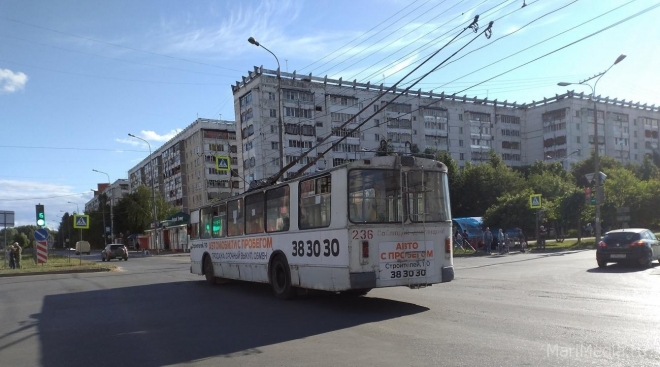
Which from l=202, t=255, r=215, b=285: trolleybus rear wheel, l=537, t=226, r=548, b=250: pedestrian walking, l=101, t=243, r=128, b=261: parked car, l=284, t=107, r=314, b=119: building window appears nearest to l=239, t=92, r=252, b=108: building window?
l=284, t=107, r=314, b=119: building window

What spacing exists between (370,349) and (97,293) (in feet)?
38.2

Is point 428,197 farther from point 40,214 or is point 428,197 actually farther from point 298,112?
point 298,112

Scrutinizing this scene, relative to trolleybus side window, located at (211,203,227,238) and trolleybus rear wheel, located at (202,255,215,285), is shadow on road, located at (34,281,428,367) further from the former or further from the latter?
trolleybus rear wheel, located at (202,255,215,285)

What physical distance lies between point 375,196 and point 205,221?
9.32m

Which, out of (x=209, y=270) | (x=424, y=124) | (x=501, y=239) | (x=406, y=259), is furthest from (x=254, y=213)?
(x=424, y=124)

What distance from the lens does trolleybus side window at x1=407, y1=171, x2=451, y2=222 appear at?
10719mm

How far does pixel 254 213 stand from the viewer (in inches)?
564

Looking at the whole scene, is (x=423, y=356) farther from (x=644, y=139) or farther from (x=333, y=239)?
(x=644, y=139)

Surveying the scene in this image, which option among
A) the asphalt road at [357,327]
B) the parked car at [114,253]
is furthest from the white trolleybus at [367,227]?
the parked car at [114,253]

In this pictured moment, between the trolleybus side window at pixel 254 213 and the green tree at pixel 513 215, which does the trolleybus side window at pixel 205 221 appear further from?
the green tree at pixel 513 215

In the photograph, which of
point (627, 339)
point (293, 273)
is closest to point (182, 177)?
point (293, 273)

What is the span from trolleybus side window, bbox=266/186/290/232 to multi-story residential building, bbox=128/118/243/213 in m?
73.0

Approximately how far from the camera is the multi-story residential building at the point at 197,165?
94.3 m

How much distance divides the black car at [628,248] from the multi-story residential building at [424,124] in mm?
46840
